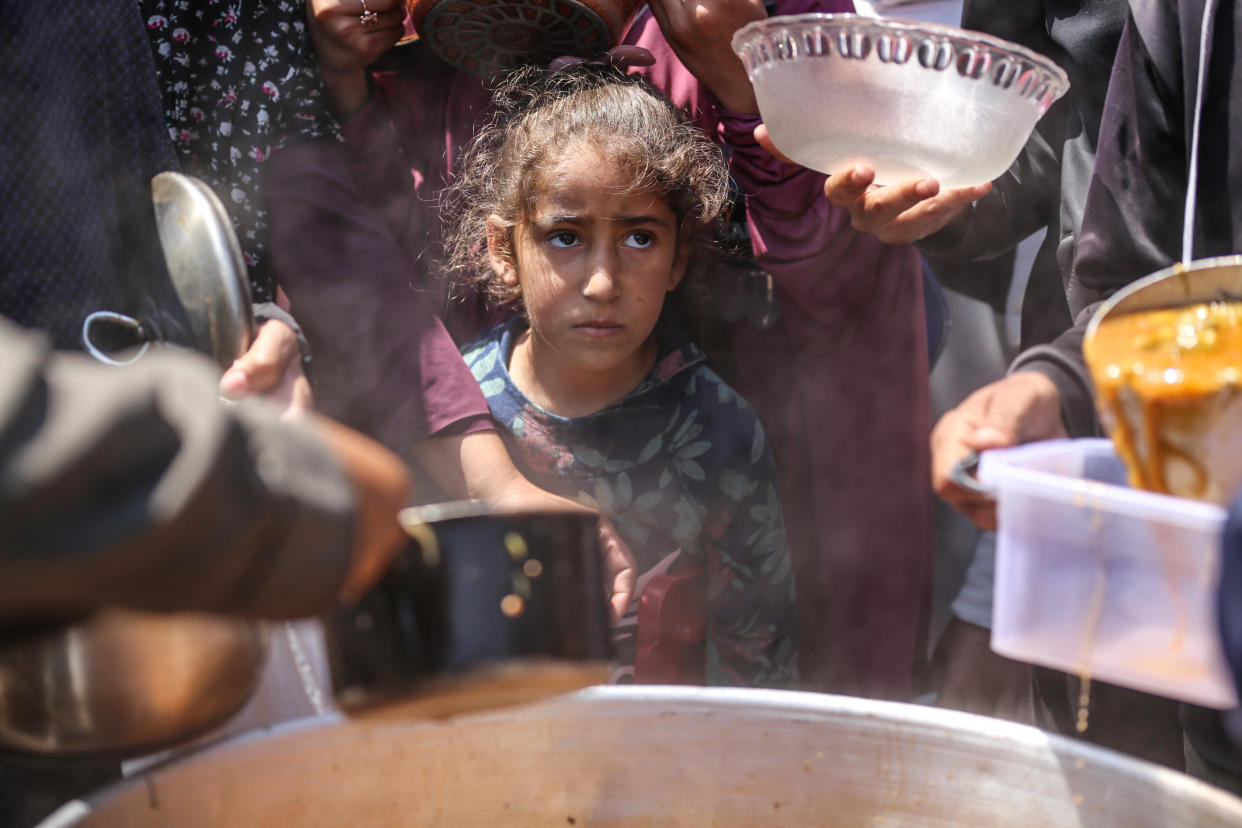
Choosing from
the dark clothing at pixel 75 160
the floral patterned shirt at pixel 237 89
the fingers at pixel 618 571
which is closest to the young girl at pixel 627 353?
the fingers at pixel 618 571

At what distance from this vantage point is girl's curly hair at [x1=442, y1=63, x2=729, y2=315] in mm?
1633

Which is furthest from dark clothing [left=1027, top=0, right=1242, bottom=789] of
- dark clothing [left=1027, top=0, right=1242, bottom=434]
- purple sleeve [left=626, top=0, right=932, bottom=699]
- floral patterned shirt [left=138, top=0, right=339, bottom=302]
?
floral patterned shirt [left=138, top=0, right=339, bottom=302]

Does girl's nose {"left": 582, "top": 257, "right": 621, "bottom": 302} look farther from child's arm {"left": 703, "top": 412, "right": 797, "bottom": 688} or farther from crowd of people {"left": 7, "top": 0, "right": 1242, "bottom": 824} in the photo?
child's arm {"left": 703, "top": 412, "right": 797, "bottom": 688}

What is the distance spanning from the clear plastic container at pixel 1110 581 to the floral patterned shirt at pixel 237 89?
1.26m

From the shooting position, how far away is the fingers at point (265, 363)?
1.43 metres

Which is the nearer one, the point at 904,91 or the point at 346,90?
the point at 904,91

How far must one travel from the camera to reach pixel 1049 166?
1.55m

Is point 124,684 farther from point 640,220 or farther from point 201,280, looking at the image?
point 640,220

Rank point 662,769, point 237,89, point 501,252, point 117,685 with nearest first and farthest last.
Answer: point 117,685 → point 662,769 → point 237,89 → point 501,252

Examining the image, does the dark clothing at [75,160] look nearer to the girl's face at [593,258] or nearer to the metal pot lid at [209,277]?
the metal pot lid at [209,277]

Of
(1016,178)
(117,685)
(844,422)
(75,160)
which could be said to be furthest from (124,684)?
(1016,178)

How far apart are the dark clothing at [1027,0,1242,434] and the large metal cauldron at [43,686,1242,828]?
0.47 meters

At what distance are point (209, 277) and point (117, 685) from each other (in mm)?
423

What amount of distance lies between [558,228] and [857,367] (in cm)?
59
